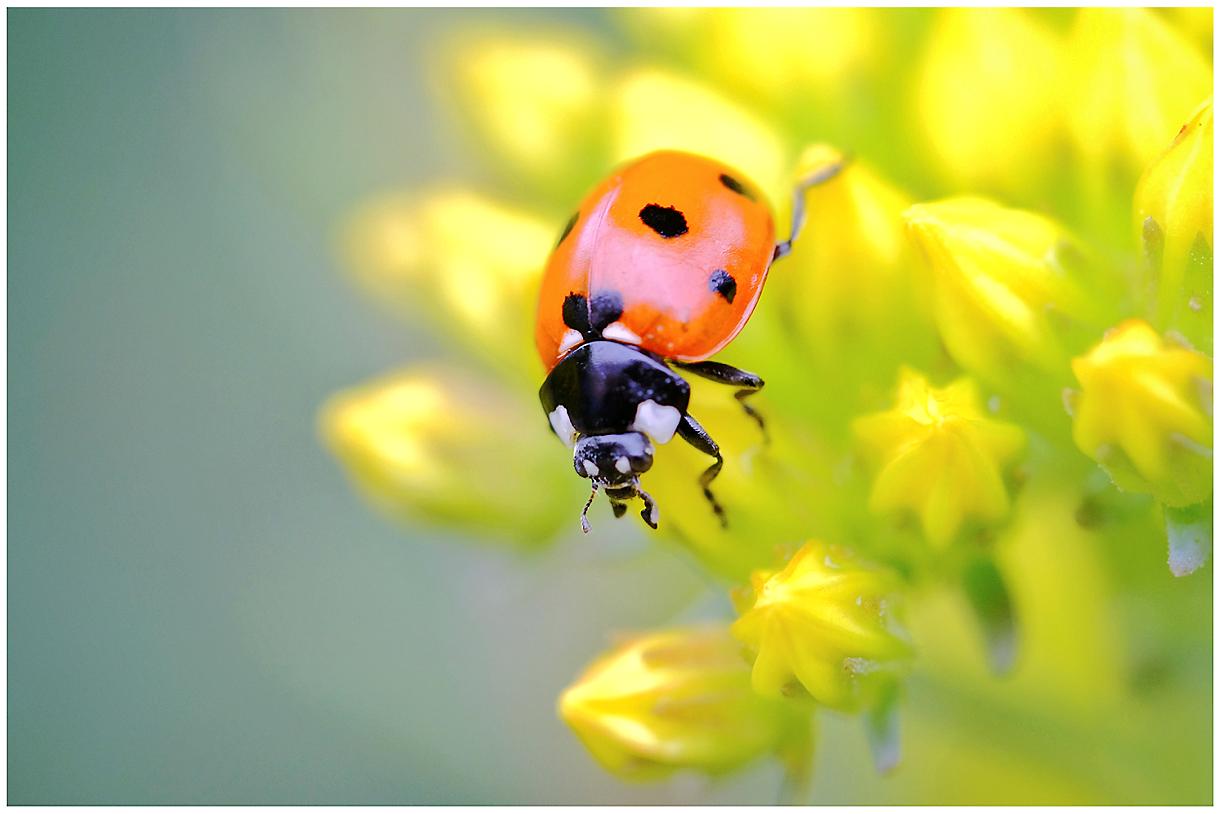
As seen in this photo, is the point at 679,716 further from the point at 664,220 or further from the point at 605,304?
the point at 664,220

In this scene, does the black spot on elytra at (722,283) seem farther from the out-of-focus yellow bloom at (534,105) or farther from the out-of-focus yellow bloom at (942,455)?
the out-of-focus yellow bloom at (534,105)

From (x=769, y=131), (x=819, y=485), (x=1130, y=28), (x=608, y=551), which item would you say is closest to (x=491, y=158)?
(x=769, y=131)

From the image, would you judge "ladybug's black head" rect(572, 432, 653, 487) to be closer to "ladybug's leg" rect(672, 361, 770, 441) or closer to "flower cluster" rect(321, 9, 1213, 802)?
"flower cluster" rect(321, 9, 1213, 802)

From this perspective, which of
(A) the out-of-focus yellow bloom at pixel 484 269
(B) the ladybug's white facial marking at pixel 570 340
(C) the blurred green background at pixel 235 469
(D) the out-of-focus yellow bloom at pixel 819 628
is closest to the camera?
(D) the out-of-focus yellow bloom at pixel 819 628

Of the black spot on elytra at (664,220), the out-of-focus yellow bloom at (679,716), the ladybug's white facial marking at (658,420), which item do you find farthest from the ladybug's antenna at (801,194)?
the out-of-focus yellow bloom at (679,716)

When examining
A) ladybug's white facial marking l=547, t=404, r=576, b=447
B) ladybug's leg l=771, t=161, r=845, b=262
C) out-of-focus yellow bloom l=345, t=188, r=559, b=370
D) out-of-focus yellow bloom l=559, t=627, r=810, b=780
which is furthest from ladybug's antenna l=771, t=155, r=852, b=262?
out-of-focus yellow bloom l=559, t=627, r=810, b=780

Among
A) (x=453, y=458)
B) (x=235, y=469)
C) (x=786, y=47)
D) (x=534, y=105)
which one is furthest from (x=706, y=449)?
(x=235, y=469)
